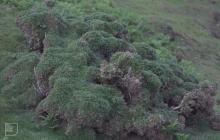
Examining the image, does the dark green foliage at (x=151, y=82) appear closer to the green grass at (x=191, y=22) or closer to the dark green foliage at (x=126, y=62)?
the dark green foliage at (x=126, y=62)

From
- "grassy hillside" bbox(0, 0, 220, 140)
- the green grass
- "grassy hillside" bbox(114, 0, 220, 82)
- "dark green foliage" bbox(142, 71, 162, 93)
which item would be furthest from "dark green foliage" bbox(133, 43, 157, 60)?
"grassy hillside" bbox(114, 0, 220, 82)

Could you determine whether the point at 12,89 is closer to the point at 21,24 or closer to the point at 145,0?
the point at 21,24

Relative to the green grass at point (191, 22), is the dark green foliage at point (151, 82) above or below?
above

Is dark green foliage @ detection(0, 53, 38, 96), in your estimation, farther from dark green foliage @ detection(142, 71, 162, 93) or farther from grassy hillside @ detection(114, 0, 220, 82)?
grassy hillside @ detection(114, 0, 220, 82)

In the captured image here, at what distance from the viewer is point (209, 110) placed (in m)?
13.9

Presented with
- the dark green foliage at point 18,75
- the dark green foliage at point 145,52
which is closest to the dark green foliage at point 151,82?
the dark green foliage at point 145,52

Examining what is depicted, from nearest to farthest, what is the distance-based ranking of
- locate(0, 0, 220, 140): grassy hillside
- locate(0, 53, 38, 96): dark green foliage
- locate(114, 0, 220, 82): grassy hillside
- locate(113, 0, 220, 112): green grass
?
locate(0, 0, 220, 140): grassy hillside, locate(0, 53, 38, 96): dark green foliage, locate(113, 0, 220, 112): green grass, locate(114, 0, 220, 82): grassy hillside

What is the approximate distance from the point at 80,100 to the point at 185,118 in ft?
10.5

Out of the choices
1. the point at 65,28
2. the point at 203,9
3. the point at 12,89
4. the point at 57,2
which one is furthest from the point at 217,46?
the point at 12,89

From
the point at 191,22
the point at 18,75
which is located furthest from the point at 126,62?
the point at 191,22

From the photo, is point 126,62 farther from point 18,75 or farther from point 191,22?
point 191,22

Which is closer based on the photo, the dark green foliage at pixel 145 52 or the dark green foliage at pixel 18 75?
the dark green foliage at pixel 18 75

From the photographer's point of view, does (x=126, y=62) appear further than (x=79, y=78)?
No

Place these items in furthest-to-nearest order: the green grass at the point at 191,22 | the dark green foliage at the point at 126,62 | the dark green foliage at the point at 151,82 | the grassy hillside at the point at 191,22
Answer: the grassy hillside at the point at 191,22, the green grass at the point at 191,22, the dark green foliage at the point at 151,82, the dark green foliage at the point at 126,62
